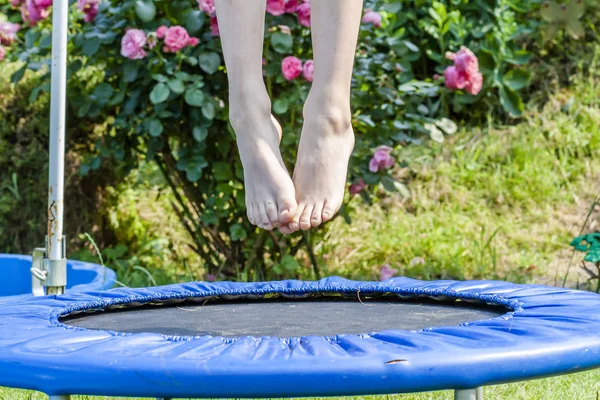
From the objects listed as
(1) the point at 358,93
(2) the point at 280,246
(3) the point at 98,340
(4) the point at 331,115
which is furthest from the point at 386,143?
(3) the point at 98,340

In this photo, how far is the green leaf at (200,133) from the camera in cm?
287

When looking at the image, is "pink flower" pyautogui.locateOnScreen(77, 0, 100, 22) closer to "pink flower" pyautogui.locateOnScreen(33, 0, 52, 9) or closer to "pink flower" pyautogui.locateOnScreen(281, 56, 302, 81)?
"pink flower" pyautogui.locateOnScreen(33, 0, 52, 9)

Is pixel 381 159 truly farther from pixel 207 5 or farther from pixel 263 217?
pixel 263 217

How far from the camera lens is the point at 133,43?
9.21 feet

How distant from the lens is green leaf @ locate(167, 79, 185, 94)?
280 cm

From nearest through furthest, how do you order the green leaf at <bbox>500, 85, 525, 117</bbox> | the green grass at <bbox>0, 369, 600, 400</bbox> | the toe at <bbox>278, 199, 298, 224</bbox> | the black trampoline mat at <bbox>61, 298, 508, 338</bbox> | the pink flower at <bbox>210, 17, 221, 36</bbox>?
the black trampoline mat at <bbox>61, 298, 508, 338</bbox>
the toe at <bbox>278, 199, 298, 224</bbox>
the green grass at <bbox>0, 369, 600, 400</bbox>
the pink flower at <bbox>210, 17, 221, 36</bbox>
the green leaf at <bbox>500, 85, 525, 117</bbox>

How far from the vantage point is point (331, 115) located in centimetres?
184

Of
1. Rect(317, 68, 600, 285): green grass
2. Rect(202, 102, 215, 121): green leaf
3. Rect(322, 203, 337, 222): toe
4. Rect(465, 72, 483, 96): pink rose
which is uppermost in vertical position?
Rect(465, 72, 483, 96): pink rose

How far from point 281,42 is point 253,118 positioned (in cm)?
104

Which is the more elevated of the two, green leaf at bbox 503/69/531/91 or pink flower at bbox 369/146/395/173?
green leaf at bbox 503/69/531/91

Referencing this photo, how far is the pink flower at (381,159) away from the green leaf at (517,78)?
1323mm

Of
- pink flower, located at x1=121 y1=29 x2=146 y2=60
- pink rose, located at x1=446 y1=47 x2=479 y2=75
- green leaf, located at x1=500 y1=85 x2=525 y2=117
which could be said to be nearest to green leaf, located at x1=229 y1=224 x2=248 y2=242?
pink flower, located at x1=121 y1=29 x2=146 y2=60

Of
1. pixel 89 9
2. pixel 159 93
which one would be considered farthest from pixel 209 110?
pixel 89 9

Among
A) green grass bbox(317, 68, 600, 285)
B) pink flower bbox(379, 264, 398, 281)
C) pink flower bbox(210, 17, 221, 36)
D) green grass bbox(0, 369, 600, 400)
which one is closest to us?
green grass bbox(0, 369, 600, 400)
